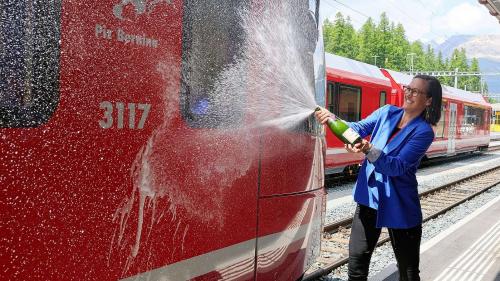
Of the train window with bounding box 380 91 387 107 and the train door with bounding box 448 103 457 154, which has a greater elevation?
the train window with bounding box 380 91 387 107

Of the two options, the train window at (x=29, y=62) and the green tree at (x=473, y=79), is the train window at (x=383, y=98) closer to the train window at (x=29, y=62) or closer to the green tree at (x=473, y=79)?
the train window at (x=29, y=62)

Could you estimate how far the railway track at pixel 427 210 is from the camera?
5770 millimetres

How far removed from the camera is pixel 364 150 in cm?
305

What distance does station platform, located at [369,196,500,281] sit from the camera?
5.49 meters

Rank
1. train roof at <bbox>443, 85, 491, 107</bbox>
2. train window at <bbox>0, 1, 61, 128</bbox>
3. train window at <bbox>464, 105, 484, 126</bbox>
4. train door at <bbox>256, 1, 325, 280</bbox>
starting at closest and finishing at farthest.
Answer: train window at <bbox>0, 1, 61, 128</bbox>, train door at <bbox>256, 1, 325, 280</bbox>, train roof at <bbox>443, 85, 491, 107</bbox>, train window at <bbox>464, 105, 484, 126</bbox>

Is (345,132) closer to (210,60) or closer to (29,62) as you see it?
(210,60)

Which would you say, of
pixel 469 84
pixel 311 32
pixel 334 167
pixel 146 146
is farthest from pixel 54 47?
pixel 469 84

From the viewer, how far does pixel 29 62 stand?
1.63 m

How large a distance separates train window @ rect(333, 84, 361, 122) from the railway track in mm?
2504

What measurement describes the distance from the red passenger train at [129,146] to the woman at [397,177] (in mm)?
757

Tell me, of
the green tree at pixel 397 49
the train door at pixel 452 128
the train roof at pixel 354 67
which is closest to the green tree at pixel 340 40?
the green tree at pixel 397 49

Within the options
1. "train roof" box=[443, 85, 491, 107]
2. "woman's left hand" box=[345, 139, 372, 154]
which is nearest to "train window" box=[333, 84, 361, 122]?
"train roof" box=[443, 85, 491, 107]

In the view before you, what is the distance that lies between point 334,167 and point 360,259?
8.51 metres

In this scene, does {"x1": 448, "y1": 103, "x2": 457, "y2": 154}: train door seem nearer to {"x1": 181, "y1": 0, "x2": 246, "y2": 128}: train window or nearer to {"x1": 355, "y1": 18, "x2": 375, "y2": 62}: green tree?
{"x1": 181, "y1": 0, "x2": 246, "y2": 128}: train window
